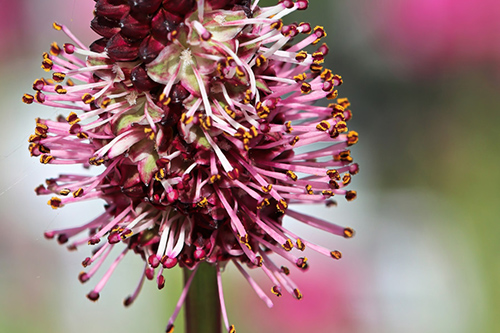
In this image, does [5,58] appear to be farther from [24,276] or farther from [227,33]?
[227,33]

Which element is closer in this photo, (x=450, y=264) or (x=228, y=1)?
(x=228, y=1)

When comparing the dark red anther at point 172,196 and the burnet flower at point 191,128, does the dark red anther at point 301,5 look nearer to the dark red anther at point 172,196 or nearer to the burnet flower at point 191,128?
the burnet flower at point 191,128

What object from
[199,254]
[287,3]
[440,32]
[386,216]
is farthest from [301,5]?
[386,216]

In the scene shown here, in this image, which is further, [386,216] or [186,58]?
[386,216]

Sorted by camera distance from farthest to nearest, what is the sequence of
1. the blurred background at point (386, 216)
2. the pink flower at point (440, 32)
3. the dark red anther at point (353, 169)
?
1. the pink flower at point (440, 32)
2. the blurred background at point (386, 216)
3. the dark red anther at point (353, 169)

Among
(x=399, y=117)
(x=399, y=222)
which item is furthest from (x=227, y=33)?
(x=399, y=117)

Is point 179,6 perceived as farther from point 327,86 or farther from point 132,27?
point 327,86

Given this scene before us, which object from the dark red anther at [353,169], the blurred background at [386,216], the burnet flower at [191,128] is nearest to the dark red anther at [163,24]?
the burnet flower at [191,128]
